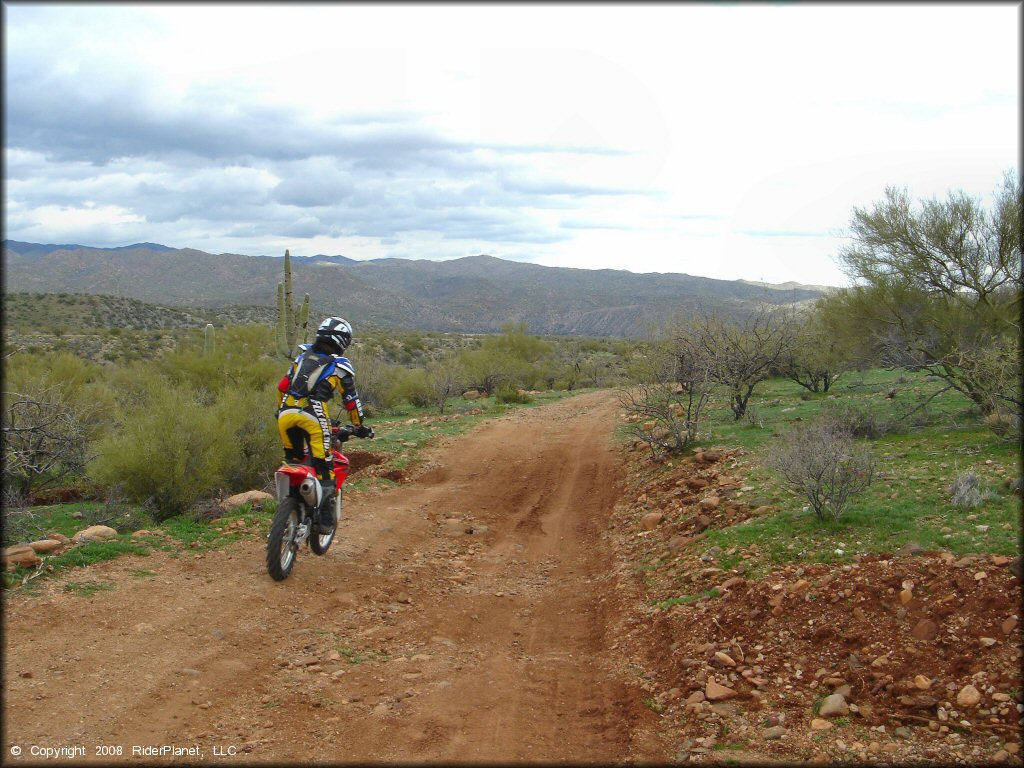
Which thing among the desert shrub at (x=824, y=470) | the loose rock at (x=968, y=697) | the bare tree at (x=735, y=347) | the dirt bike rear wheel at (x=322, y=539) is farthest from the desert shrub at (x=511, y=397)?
the loose rock at (x=968, y=697)

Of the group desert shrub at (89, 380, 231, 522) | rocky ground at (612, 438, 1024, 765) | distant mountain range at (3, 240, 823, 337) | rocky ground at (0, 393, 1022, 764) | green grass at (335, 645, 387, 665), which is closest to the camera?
rocky ground at (612, 438, 1024, 765)

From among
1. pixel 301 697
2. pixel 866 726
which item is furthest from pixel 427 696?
pixel 866 726

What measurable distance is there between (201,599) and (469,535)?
4.14 m

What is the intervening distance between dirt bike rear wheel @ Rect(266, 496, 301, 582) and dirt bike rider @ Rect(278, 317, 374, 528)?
0.39 metres

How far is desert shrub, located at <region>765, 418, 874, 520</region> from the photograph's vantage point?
7852 mm

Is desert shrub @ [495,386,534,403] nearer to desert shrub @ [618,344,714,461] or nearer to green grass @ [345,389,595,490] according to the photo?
green grass @ [345,389,595,490]

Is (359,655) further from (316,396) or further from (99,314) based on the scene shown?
(99,314)

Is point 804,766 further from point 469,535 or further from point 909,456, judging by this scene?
point 909,456

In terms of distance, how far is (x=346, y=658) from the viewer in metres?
6.09

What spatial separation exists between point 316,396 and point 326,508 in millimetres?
1279

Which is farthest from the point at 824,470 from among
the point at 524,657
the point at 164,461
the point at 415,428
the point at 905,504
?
the point at 415,428

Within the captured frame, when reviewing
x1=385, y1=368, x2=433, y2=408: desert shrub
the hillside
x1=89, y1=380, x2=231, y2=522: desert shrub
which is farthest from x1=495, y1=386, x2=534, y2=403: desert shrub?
the hillside

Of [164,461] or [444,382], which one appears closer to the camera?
[164,461]

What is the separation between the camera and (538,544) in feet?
33.3
